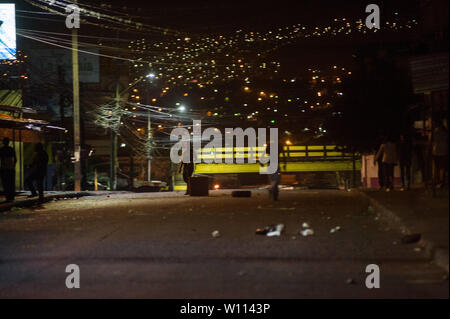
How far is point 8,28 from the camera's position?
3084cm

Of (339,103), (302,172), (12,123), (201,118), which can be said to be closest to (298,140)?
(302,172)

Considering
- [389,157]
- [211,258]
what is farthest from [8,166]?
[211,258]

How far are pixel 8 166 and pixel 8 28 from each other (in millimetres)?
15044

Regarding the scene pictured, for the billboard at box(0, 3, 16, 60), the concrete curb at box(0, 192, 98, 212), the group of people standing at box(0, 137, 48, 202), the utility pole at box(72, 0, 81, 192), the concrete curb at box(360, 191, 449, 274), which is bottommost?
the concrete curb at box(0, 192, 98, 212)

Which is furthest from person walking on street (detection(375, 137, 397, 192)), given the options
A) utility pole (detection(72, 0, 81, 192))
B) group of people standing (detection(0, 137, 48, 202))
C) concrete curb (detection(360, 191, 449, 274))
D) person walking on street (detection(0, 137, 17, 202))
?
utility pole (detection(72, 0, 81, 192))

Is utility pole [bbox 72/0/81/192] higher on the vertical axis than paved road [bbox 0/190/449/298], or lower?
higher

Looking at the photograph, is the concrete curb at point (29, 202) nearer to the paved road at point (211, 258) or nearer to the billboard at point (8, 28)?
the paved road at point (211, 258)

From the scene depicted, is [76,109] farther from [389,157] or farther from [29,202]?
[389,157]

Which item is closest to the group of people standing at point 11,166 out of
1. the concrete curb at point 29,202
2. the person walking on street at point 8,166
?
the person walking on street at point 8,166

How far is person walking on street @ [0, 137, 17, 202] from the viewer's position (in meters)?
18.4

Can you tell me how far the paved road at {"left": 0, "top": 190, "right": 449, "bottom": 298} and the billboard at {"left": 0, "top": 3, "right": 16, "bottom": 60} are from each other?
66.7ft

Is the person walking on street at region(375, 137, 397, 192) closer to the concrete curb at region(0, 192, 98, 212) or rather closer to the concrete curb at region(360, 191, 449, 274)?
the concrete curb at region(360, 191, 449, 274)

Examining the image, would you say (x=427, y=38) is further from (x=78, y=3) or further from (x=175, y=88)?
(x=175, y=88)

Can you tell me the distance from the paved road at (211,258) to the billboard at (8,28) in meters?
20.3
